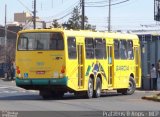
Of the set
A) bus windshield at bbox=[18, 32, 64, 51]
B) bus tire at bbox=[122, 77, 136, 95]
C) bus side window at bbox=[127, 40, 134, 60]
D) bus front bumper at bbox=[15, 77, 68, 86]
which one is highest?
bus windshield at bbox=[18, 32, 64, 51]

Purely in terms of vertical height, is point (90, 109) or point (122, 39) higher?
point (122, 39)

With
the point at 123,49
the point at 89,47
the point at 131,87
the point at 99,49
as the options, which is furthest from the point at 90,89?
the point at 131,87

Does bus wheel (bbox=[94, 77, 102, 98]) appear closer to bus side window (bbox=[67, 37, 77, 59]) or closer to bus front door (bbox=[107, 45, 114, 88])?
bus front door (bbox=[107, 45, 114, 88])

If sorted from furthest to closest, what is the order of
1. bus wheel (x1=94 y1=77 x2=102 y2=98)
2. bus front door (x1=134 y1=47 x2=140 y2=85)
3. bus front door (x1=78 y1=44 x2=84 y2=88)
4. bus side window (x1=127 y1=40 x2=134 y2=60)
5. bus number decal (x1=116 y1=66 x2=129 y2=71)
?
bus front door (x1=134 y1=47 x2=140 y2=85) < bus side window (x1=127 y1=40 x2=134 y2=60) < bus number decal (x1=116 y1=66 x2=129 y2=71) < bus wheel (x1=94 y1=77 x2=102 y2=98) < bus front door (x1=78 y1=44 x2=84 y2=88)

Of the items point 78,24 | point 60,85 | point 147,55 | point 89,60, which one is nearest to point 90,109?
point 60,85

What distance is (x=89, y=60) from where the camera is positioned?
92.1ft

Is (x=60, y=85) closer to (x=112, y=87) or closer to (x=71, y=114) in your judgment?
(x=112, y=87)

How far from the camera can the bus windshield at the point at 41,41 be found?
1037 inches

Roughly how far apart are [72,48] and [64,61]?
1.00 metres

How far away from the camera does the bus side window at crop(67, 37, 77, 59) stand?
87.3 ft

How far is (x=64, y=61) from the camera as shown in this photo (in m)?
26.1

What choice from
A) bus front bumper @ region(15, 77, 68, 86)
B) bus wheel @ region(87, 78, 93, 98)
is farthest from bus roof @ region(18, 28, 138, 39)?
bus wheel @ region(87, 78, 93, 98)

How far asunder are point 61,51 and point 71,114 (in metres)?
7.73

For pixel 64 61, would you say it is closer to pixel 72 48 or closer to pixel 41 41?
pixel 72 48
